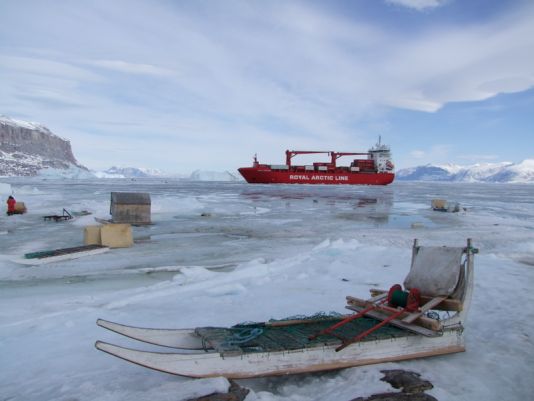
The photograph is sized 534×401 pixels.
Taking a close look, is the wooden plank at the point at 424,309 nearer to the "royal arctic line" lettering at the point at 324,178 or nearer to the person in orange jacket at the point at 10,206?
the person in orange jacket at the point at 10,206

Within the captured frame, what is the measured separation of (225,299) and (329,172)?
2445 inches

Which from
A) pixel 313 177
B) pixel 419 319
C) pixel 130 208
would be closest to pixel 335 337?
pixel 419 319

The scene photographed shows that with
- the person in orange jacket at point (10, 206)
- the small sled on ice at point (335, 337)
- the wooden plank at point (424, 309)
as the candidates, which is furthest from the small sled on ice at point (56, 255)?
the person in orange jacket at point (10, 206)

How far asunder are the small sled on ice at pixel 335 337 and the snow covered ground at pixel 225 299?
0.51ft

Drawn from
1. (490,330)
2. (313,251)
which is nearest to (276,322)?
(490,330)

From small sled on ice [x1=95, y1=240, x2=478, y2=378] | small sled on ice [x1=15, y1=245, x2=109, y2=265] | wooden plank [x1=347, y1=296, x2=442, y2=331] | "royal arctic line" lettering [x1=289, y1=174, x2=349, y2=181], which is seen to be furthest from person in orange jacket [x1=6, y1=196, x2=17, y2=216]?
"royal arctic line" lettering [x1=289, y1=174, x2=349, y2=181]

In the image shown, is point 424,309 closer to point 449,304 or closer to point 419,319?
point 419,319

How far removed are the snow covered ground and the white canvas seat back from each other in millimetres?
685

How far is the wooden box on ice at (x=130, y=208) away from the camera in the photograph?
1454 cm

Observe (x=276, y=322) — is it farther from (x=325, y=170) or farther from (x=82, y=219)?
(x=325, y=170)

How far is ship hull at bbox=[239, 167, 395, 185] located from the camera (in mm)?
64375

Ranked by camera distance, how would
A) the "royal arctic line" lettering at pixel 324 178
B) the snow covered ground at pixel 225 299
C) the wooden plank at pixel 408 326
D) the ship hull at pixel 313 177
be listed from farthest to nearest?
the "royal arctic line" lettering at pixel 324 178 < the ship hull at pixel 313 177 < the wooden plank at pixel 408 326 < the snow covered ground at pixel 225 299

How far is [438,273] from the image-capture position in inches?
201

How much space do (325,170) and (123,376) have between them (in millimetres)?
64776
